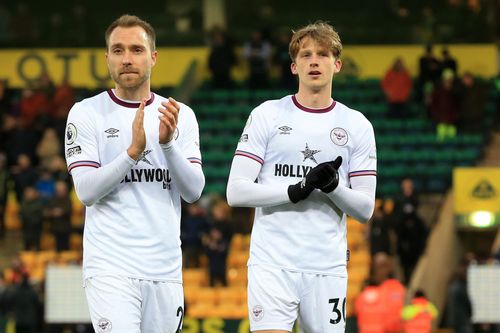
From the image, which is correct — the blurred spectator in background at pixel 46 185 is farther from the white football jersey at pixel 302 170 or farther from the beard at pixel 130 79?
the beard at pixel 130 79

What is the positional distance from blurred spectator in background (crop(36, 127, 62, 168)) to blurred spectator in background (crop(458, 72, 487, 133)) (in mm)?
7650

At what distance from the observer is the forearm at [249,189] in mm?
7414

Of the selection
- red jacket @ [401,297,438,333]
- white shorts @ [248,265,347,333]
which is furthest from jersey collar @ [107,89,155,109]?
red jacket @ [401,297,438,333]

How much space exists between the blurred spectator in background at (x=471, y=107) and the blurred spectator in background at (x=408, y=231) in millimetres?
4687

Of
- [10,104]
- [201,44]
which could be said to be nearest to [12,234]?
[10,104]

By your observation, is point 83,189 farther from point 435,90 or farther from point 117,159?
point 435,90

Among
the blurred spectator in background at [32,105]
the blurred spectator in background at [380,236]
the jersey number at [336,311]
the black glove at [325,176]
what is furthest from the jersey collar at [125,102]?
the blurred spectator in background at [32,105]

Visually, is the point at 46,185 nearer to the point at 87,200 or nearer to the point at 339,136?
the point at 339,136

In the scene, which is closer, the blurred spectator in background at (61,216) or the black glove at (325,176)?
the black glove at (325,176)

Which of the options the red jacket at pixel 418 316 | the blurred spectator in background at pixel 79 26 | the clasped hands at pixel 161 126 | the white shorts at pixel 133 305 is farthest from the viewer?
the blurred spectator in background at pixel 79 26

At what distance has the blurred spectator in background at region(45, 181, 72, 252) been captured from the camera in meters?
21.4

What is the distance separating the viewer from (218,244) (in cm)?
2045

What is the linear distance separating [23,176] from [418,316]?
8.27 meters

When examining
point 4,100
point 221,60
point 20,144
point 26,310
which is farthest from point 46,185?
point 221,60
